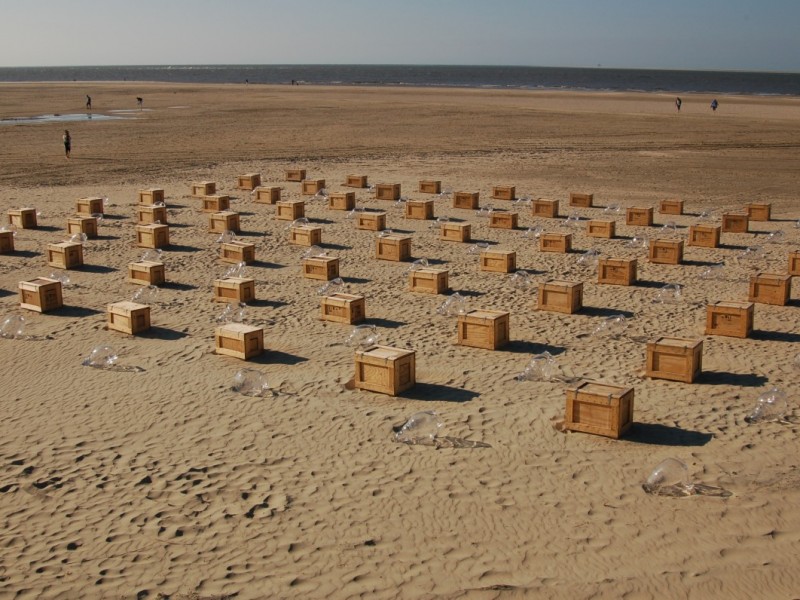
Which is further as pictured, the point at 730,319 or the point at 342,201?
the point at 342,201

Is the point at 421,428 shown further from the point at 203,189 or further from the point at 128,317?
the point at 203,189

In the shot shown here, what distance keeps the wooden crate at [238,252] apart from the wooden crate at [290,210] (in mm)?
4046

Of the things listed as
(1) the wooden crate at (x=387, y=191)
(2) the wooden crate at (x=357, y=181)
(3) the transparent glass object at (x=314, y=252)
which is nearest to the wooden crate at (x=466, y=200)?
(1) the wooden crate at (x=387, y=191)

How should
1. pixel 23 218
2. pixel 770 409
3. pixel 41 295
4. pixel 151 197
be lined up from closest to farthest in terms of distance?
pixel 770 409
pixel 41 295
pixel 23 218
pixel 151 197

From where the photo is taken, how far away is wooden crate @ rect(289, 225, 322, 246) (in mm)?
18859

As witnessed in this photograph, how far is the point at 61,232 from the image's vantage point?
65.9ft

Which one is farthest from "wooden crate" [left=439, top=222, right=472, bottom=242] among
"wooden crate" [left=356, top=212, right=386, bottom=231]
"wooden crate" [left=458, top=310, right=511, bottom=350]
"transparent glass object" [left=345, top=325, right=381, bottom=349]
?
"wooden crate" [left=458, top=310, right=511, bottom=350]

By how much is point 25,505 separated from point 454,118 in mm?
43899

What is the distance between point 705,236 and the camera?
1909 cm

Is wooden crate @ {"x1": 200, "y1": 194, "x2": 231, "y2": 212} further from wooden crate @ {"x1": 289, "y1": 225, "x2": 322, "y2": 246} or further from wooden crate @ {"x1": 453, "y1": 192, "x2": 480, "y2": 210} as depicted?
wooden crate @ {"x1": 453, "y1": 192, "x2": 480, "y2": 210}

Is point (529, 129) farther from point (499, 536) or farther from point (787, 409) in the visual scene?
point (499, 536)

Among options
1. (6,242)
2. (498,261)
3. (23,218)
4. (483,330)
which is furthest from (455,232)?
(23,218)

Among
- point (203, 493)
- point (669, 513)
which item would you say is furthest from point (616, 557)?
point (203, 493)

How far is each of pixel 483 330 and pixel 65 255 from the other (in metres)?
8.80
